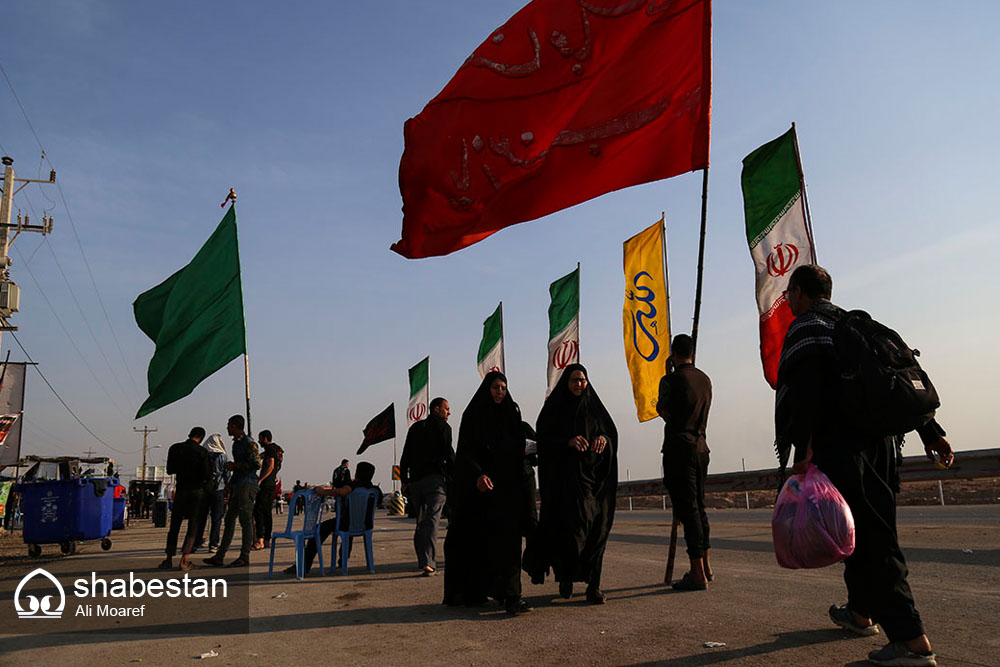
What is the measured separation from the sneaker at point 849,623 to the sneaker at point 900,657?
2.20 feet

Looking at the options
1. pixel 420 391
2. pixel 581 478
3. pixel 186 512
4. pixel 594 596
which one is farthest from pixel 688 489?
pixel 420 391

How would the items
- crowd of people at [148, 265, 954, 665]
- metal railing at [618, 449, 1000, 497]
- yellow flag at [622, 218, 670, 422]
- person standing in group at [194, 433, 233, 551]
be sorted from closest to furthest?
crowd of people at [148, 265, 954, 665], person standing in group at [194, 433, 233, 551], metal railing at [618, 449, 1000, 497], yellow flag at [622, 218, 670, 422]

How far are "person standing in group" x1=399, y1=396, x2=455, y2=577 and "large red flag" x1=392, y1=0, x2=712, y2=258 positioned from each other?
7.11ft

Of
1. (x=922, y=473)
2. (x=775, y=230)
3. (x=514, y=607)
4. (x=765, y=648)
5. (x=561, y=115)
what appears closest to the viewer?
(x=765, y=648)

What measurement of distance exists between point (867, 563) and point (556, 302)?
51.0 feet

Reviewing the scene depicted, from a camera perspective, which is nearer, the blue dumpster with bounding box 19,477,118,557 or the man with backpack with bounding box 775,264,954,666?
the man with backpack with bounding box 775,264,954,666

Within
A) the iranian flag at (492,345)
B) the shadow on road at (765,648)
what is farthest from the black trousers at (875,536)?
the iranian flag at (492,345)

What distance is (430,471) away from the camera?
27.4 ft

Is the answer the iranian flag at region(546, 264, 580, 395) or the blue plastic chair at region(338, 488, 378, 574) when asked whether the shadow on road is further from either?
the iranian flag at region(546, 264, 580, 395)

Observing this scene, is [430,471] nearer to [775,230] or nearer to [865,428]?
[865,428]

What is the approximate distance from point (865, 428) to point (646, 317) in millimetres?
11267

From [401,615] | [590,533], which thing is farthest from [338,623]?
[590,533]

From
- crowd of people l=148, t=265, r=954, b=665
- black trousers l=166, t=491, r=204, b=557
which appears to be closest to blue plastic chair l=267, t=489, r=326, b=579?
crowd of people l=148, t=265, r=954, b=665

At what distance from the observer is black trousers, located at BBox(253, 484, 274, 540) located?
38.5 ft
